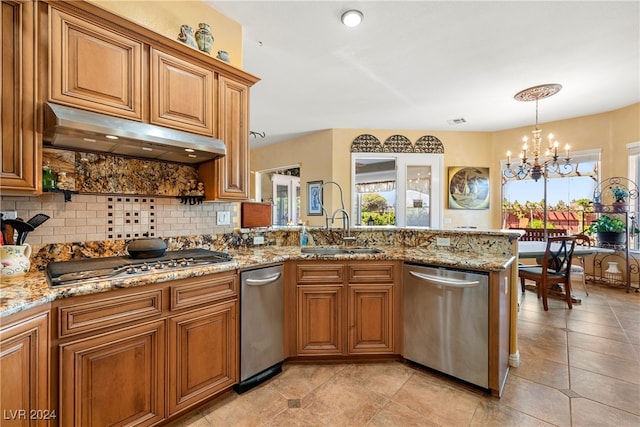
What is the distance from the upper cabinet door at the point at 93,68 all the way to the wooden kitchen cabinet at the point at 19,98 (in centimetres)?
7

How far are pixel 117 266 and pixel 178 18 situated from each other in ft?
5.98

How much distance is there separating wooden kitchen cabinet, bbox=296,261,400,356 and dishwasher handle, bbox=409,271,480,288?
0.20 meters

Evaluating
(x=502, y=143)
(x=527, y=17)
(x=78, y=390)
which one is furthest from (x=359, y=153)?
(x=78, y=390)

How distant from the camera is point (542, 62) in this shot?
2902 millimetres

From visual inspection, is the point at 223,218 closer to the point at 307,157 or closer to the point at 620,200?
the point at 307,157

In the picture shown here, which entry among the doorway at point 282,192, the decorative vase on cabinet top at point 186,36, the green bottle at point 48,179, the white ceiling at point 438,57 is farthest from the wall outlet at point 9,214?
the doorway at point 282,192

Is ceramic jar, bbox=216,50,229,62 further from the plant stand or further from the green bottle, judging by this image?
the plant stand

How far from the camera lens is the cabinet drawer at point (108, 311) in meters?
1.20

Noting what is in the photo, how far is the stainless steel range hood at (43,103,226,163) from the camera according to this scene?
4.48 feet

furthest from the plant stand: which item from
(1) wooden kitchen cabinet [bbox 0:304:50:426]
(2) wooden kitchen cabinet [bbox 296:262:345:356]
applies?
(1) wooden kitchen cabinet [bbox 0:304:50:426]

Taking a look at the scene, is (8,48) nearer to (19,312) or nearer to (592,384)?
(19,312)

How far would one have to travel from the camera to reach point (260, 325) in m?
1.92

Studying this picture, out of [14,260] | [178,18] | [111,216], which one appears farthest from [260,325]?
[178,18]

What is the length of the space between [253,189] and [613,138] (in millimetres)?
7024
